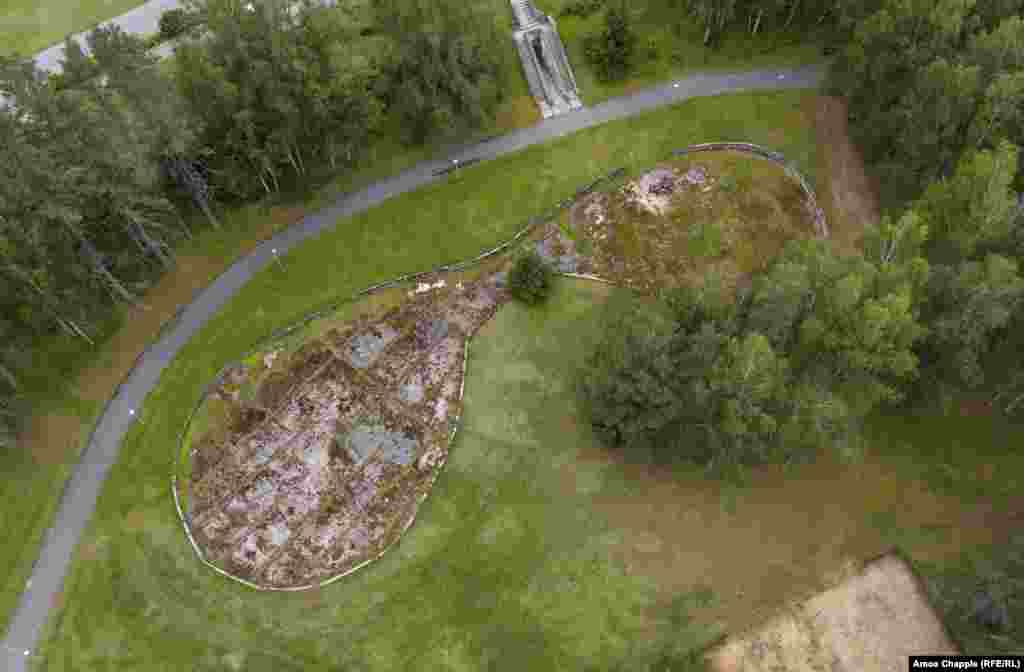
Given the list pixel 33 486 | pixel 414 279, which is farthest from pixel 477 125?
pixel 33 486

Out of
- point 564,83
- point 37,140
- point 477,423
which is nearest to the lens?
point 37,140

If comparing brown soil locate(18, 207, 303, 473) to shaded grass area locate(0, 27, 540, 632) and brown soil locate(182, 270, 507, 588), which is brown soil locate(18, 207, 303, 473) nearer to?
shaded grass area locate(0, 27, 540, 632)

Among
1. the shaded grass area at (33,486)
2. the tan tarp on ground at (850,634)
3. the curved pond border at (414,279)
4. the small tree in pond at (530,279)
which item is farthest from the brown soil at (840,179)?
the shaded grass area at (33,486)

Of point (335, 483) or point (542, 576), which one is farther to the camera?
point (335, 483)

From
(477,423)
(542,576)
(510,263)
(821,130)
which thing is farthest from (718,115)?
(542,576)

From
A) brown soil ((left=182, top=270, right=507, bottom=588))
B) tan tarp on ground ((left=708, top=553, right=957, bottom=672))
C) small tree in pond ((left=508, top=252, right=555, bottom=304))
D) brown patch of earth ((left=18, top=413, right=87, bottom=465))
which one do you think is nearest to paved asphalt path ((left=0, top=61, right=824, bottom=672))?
brown patch of earth ((left=18, top=413, right=87, bottom=465))

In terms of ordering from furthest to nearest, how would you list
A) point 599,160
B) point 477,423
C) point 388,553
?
point 599,160 → point 477,423 → point 388,553

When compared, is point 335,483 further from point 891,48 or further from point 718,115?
point 891,48
